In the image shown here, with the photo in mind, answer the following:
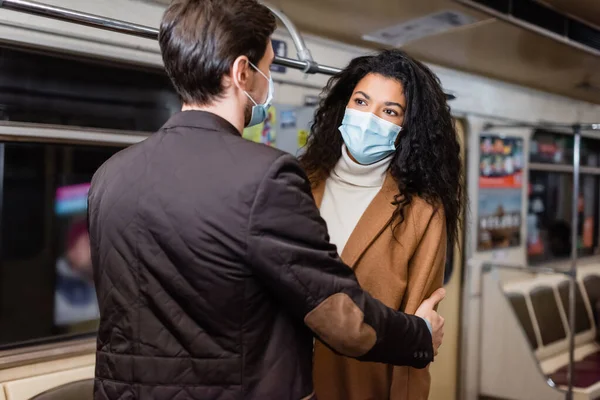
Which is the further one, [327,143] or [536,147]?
[536,147]

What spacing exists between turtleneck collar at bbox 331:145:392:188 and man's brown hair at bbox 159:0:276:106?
66 cm

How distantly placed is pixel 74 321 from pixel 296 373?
163cm

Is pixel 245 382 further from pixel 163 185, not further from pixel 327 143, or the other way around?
pixel 327 143

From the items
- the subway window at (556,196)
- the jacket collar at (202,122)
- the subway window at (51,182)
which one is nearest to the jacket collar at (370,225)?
the jacket collar at (202,122)

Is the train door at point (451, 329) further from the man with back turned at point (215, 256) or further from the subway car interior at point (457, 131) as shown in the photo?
the man with back turned at point (215, 256)

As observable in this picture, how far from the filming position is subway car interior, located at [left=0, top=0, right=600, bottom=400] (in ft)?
7.09

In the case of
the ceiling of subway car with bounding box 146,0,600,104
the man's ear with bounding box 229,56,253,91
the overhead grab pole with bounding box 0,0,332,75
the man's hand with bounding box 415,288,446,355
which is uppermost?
the ceiling of subway car with bounding box 146,0,600,104

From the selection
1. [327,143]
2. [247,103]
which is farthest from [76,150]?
[247,103]

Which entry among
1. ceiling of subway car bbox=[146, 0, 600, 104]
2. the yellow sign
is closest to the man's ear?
ceiling of subway car bbox=[146, 0, 600, 104]

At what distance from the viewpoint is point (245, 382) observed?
101 centimetres

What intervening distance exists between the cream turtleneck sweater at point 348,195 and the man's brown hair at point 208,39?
0.66 meters

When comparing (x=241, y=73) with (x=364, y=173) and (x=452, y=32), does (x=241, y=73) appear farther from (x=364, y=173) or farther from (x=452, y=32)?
(x=452, y=32)

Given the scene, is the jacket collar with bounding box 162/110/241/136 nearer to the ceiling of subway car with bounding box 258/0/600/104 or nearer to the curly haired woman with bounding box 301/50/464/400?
the curly haired woman with bounding box 301/50/464/400

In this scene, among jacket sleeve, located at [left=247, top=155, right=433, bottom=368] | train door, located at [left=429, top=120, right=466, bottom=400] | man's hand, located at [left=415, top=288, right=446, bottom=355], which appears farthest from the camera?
train door, located at [left=429, top=120, right=466, bottom=400]
